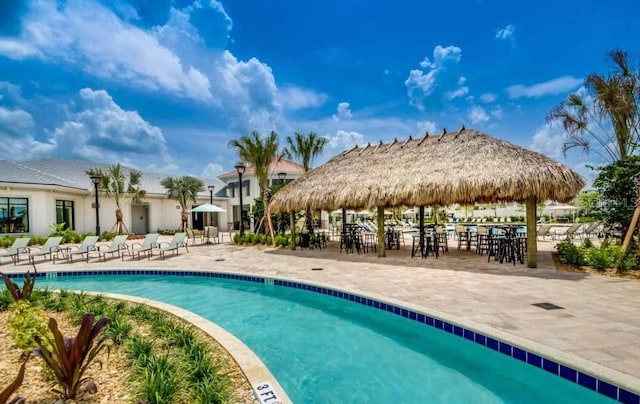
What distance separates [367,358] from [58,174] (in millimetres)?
28723

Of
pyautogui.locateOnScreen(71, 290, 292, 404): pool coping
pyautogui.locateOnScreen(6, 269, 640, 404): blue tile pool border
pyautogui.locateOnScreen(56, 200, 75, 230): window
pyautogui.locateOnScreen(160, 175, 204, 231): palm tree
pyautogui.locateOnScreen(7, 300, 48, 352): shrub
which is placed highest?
pyautogui.locateOnScreen(160, 175, 204, 231): palm tree

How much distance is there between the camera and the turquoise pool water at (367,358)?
3.64 m

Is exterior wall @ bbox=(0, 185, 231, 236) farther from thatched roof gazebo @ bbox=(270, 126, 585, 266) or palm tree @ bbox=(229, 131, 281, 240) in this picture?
thatched roof gazebo @ bbox=(270, 126, 585, 266)

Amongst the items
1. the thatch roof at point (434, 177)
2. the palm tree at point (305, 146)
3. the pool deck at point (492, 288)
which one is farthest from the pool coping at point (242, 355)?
the palm tree at point (305, 146)

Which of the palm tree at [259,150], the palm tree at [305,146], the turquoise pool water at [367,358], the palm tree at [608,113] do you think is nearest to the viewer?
the turquoise pool water at [367,358]

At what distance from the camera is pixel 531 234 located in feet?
30.0

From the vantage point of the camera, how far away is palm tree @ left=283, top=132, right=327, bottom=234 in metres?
19.8

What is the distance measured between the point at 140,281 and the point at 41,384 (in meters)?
7.20

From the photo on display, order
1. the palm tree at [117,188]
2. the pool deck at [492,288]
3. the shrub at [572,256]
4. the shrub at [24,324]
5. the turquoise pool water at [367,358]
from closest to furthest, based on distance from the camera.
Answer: the shrub at [24,324] < the turquoise pool water at [367,358] < the pool deck at [492,288] < the shrub at [572,256] < the palm tree at [117,188]

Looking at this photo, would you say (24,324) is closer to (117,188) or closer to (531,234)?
(531,234)

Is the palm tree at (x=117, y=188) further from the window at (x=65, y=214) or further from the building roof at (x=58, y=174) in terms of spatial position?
the window at (x=65, y=214)

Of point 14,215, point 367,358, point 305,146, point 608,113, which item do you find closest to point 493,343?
point 367,358

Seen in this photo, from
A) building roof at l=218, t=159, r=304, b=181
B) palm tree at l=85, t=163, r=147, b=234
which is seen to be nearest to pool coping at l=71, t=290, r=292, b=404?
palm tree at l=85, t=163, r=147, b=234

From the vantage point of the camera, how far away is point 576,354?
3594 millimetres
